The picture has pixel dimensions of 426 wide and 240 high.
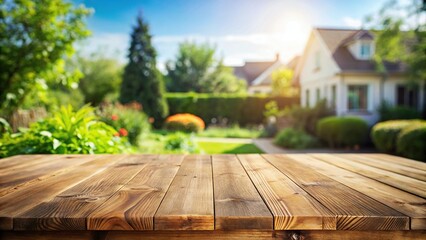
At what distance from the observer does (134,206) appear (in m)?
0.96

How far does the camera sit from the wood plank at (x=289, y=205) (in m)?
0.87

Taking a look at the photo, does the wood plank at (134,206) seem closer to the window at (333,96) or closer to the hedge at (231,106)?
the window at (333,96)

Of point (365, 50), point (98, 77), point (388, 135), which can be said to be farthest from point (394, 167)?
point (98, 77)

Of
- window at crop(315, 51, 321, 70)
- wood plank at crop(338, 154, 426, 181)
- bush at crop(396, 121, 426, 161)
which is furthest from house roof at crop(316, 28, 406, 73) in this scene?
wood plank at crop(338, 154, 426, 181)

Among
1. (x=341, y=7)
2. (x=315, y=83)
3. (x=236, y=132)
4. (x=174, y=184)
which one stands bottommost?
(x=236, y=132)

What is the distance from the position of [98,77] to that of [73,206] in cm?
2521

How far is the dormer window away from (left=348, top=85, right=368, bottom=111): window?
5.08 feet

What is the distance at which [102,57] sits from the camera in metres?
27.4

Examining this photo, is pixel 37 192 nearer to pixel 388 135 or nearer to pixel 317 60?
pixel 388 135

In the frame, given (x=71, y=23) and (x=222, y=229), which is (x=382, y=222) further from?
(x=71, y=23)

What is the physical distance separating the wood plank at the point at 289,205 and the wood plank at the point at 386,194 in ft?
0.80

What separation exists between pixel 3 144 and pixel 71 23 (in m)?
3.45

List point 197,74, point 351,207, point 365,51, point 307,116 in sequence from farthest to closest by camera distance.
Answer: point 197,74 → point 365,51 → point 307,116 → point 351,207

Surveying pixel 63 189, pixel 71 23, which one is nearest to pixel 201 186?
pixel 63 189
